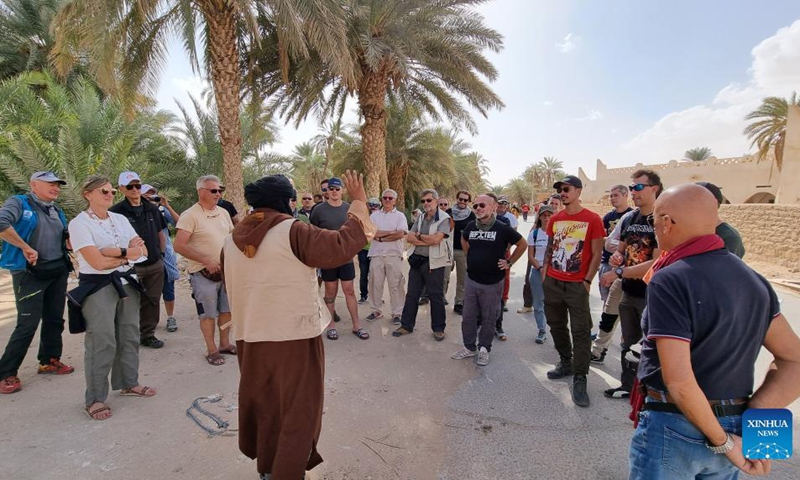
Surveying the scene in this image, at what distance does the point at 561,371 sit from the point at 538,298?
1.34 meters

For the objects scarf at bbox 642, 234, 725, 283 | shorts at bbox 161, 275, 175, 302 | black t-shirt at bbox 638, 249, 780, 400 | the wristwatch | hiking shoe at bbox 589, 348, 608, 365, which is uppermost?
scarf at bbox 642, 234, 725, 283

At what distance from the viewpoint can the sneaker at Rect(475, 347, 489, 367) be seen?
400cm

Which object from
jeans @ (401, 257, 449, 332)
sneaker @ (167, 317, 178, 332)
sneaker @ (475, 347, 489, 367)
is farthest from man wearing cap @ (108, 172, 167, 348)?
sneaker @ (475, 347, 489, 367)

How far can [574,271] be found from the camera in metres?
3.44

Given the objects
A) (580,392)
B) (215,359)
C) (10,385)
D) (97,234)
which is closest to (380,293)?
(215,359)

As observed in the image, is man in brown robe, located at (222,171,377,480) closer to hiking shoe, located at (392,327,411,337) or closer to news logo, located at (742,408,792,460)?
news logo, located at (742,408,792,460)

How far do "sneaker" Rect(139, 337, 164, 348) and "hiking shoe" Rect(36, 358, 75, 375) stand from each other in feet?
2.47

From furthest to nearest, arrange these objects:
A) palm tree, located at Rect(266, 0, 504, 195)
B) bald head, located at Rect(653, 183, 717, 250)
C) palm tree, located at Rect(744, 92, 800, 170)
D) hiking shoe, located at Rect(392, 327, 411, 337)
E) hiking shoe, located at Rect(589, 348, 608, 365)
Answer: palm tree, located at Rect(744, 92, 800, 170) < palm tree, located at Rect(266, 0, 504, 195) < hiking shoe, located at Rect(392, 327, 411, 337) < hiking shoe, located at Rect(589, 348, 608, 365) < bald head, located at Rect(653, 183, 717, 250)

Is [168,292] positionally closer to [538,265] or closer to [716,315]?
[538,265]

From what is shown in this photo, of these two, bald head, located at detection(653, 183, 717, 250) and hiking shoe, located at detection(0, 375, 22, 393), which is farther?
hiking shoe, located at detection(0, 375, 22, 393)

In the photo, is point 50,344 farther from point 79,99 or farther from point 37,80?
point 37,80

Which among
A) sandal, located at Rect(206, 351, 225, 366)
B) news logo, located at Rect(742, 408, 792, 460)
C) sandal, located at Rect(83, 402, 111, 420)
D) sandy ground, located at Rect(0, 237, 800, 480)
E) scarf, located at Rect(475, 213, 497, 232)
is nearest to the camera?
news logo, located at Rect(742, 408, 792, 460)

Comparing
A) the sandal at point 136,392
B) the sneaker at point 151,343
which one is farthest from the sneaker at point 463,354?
the sneaker at point 151,343

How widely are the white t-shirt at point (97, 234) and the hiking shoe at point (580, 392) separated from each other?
389cm
